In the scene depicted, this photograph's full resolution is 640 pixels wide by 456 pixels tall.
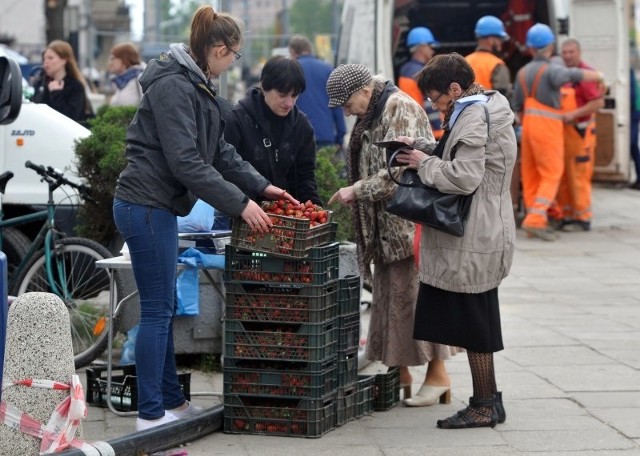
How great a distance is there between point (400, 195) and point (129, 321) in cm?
202

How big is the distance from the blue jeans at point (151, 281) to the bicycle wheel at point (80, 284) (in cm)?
169

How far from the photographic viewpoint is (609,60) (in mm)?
16547

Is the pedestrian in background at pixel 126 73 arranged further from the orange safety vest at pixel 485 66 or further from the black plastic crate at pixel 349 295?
the black plastic crate at pixel 349 295

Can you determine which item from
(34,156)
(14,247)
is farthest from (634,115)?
(14,247)

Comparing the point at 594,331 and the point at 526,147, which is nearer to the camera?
the point at 594,331

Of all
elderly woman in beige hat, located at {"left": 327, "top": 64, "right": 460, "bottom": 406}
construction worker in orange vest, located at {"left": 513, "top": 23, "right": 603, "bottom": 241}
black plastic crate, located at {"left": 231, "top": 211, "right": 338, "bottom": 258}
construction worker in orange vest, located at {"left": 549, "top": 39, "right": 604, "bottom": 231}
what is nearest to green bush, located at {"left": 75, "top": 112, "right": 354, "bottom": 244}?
elderly woman in beige hat, located at {"left": 327, "top": 64, "right": 460, "bottom": 406}

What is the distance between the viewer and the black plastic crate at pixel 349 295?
6688mm

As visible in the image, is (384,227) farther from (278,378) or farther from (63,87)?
(63,87)

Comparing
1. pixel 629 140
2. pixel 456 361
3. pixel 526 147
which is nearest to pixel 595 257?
pixel 526 147

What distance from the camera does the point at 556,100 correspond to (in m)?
14.0

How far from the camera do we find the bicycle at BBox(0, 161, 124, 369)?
8.00 meters

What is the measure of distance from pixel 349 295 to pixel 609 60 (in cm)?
1052

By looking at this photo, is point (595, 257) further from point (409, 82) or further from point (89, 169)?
point (89, 169)

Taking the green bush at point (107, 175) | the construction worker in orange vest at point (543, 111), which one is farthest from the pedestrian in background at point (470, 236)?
the construction worker in orange vest at point (543, 111)
